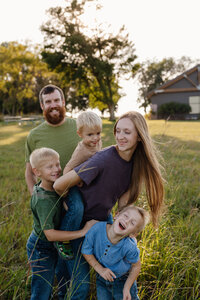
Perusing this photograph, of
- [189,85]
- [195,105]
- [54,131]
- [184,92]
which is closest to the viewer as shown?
[54,131]

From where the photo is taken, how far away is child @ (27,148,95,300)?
2.15 m

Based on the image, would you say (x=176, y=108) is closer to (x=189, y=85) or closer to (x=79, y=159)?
(x=189, y=85)

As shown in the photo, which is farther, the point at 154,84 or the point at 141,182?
the point at 154,84

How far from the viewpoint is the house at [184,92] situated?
37.8 metres

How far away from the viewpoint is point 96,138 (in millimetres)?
2502

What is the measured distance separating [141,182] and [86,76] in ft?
105

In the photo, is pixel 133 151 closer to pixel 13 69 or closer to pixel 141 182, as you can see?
pixel 141 182

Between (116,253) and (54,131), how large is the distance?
6.48 feet

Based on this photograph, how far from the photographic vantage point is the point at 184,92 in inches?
1517

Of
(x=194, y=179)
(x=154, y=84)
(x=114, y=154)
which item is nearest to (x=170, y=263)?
(x=114, y=154)

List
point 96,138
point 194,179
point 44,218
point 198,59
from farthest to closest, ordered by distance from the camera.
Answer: point 198,59 → point 194,179 → point 96,138 → point 44,218

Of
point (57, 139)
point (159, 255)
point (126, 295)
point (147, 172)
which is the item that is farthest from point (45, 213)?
point (57, 139)

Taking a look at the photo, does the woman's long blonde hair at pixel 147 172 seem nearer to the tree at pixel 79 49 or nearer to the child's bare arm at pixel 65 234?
the child's bare arm at pixel 65 234

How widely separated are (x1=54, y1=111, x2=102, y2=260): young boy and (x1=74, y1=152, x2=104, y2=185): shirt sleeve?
0.21 metres
